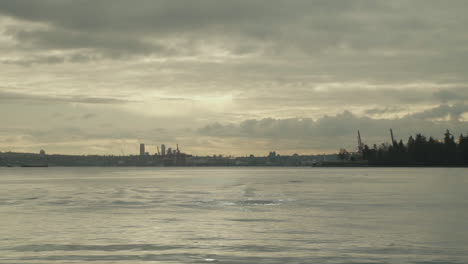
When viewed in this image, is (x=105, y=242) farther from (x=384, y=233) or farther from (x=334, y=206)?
(x=334, y=206)

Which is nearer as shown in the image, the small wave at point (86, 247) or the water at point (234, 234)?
the water at point (234, 234)

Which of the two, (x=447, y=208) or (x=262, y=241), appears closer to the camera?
(x=262, y=241)

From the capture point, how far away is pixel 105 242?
3397 cm

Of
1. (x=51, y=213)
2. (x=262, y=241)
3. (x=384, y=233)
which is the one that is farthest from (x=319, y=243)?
(x=51, y=213)

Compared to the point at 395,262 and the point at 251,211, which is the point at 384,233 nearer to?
the point at 395,262

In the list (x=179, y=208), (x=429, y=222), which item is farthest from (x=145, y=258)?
(x=179, y=208)

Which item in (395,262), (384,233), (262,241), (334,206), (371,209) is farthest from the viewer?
(334,206)

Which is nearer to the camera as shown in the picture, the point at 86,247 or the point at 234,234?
the point at 86,247

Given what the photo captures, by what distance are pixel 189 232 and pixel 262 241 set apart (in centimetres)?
624

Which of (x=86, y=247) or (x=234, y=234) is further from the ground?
(x=86, y=247)

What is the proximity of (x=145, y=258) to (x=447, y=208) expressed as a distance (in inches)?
1533

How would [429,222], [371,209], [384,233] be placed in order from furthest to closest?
1. [371,209]
2. [429,222]
3. [384,233]

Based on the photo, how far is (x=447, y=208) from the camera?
189 ft

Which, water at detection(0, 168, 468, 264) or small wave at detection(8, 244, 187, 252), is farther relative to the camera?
small wave at detection(8, 244, 187, 252)
